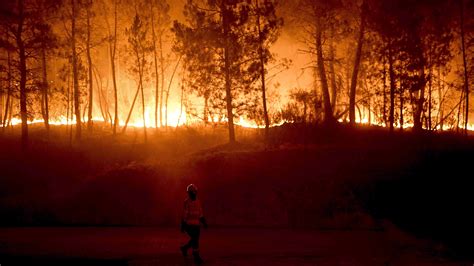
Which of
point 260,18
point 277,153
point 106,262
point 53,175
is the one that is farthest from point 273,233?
point 53,175

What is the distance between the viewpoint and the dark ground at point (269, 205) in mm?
11258

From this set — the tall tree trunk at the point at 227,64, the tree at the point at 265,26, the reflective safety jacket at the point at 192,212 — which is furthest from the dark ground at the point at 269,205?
the tree at the point at 265,26

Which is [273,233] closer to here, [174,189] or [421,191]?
[174,189]

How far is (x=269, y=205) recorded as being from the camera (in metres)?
16.8

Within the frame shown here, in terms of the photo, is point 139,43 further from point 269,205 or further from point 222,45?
point 269,205

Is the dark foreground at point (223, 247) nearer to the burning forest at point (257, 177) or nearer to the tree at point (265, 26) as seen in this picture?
the burning forest at point (257, 177)

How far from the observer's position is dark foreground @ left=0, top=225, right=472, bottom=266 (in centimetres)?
1039

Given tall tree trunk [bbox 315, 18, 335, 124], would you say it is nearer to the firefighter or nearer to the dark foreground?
the dark foreground

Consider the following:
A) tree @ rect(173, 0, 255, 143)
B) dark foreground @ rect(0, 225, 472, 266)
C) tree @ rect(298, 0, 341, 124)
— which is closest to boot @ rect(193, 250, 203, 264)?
dark foreground @ rect(0, 225, 472, 266)

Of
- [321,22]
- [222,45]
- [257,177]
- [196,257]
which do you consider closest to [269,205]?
[257,177]

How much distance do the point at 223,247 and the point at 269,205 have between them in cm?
531

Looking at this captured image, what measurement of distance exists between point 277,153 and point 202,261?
10.9 metres

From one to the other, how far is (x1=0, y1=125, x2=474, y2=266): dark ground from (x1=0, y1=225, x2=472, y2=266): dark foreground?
0.03 metres

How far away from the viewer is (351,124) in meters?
27.0
